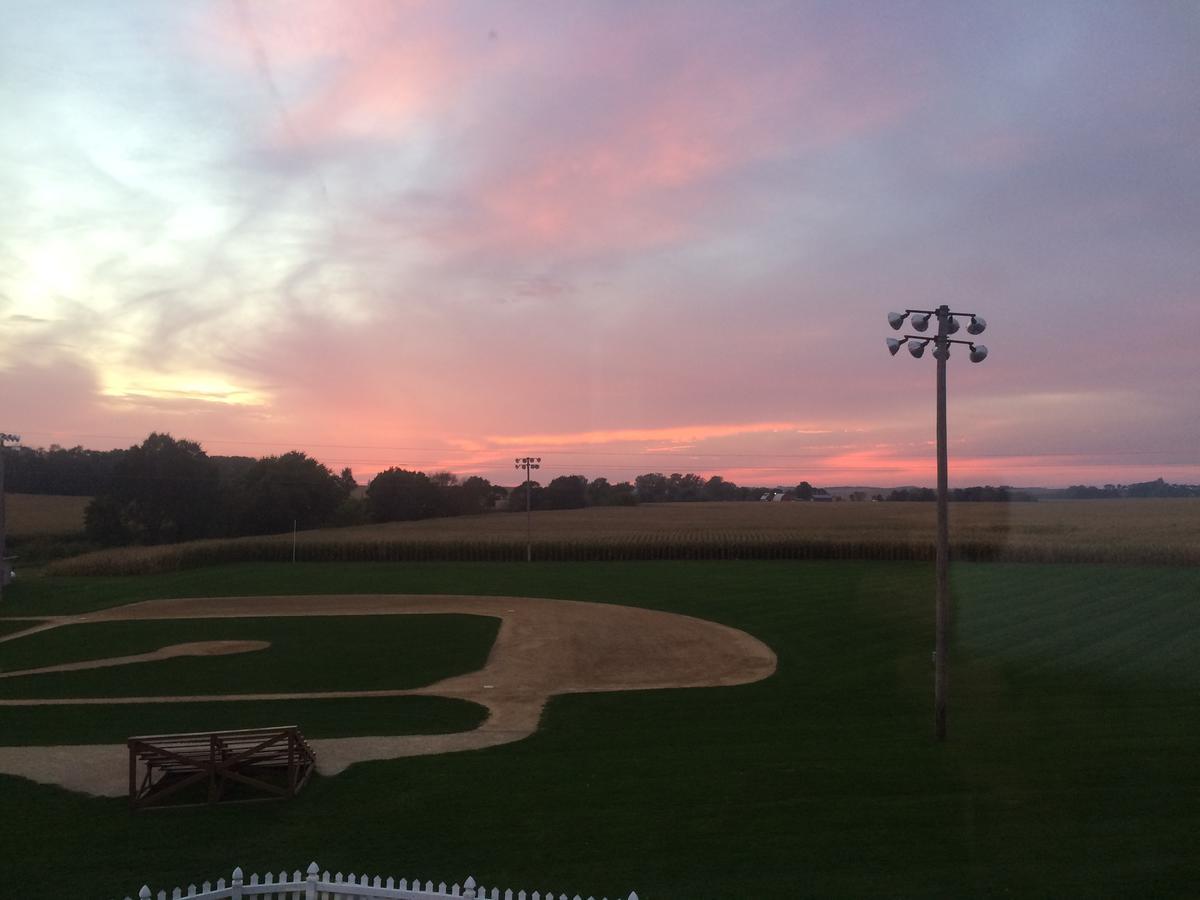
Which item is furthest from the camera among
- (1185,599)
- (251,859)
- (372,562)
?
(372,562)

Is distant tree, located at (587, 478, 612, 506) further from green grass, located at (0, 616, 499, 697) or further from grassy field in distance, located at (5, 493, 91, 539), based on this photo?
green grass, located at (0, 616, 499, 697)

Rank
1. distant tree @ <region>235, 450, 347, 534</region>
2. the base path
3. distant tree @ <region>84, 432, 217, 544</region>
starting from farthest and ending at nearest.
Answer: distant tree @ <region>235, 450, 347, 534</region>
distant tree @ <region>84, 432, 217, 544</region>
the base path

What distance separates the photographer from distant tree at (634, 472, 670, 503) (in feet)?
445

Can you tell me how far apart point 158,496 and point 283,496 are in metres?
11.1

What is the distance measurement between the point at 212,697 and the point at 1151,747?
1775cm

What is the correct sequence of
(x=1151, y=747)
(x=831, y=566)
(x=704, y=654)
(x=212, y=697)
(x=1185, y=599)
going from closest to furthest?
(x=1151, y=747)
(x=212, y=697)
(x=704, y=654)
(x=1185, y=599)
(x=831, y=566)

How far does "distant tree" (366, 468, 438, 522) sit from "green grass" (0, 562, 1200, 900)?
83.1 m

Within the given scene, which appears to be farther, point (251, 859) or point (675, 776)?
point (675, 776)

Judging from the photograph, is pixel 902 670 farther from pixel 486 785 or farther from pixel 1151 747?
pixel 486 785

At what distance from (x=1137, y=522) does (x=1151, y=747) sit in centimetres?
5201

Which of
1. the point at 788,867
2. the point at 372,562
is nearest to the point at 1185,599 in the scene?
the point at 788,867

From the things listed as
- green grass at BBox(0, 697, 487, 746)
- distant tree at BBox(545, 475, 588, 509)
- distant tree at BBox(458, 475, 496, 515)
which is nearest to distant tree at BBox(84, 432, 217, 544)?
distant tree at BBox(458, 475, 496, 515)

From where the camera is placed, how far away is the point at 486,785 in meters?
12.4

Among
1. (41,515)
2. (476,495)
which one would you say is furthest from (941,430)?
(476,495)
